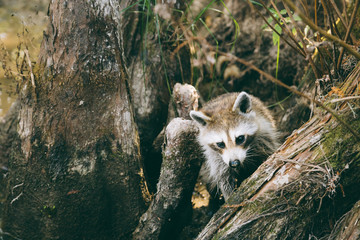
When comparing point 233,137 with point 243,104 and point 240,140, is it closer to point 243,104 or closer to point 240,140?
point 240,140

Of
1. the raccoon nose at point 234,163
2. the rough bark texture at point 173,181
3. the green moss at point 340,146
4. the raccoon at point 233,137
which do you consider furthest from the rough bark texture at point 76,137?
the green moss at point 340,146

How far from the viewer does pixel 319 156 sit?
7.56 feet

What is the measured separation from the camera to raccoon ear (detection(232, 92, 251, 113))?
10.2 feet

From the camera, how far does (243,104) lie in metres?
3.22

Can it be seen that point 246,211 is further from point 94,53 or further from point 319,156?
point 94,53

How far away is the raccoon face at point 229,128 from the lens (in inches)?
123

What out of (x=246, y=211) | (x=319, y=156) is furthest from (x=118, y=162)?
(x=319, y=156)

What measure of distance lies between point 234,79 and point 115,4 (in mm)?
2546

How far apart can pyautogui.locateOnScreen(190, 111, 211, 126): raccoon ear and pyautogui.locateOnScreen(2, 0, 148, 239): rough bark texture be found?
1.98 ft

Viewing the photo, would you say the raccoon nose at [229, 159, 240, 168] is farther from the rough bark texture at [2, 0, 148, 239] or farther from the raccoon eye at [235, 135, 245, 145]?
the rough bark texture at [2, 0, 148, 239]

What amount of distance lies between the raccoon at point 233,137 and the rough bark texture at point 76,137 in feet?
2.43

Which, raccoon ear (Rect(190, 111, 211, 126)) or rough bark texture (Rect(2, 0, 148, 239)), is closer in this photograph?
rough bark texture (Rect(2, 0, 148, 239))

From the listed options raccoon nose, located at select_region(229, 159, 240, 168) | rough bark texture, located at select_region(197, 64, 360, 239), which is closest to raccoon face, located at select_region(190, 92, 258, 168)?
raccoon nose, located at select_region(229, 159, 240, 168)

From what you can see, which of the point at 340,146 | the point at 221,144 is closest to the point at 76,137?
the point at 221,144
